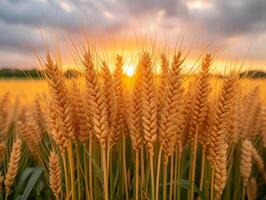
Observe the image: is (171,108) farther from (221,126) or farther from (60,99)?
(60,99)

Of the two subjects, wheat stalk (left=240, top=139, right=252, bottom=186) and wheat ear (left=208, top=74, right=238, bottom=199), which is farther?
wheat stalk (left=240, top=139, right=252, bottom=186)

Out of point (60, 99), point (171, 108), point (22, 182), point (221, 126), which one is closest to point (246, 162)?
point (221, 126)

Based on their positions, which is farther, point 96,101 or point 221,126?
point 221,126

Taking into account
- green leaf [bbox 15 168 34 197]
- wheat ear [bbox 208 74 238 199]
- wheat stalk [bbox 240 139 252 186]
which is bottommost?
green leaf [bbox 15 168 34 197]

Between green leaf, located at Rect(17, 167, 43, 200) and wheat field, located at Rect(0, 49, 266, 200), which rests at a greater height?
wheat field, located at Rect(0, 49, 266, 200)

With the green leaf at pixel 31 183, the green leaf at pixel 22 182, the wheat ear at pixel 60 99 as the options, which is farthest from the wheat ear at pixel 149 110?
the green leaf at pixel 22 182

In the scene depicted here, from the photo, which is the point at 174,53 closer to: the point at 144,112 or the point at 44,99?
the point at 144,112

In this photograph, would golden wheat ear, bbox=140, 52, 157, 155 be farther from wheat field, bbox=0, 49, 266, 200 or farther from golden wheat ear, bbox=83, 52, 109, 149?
golden wheat ear, bbox=83, 52, 109, 149

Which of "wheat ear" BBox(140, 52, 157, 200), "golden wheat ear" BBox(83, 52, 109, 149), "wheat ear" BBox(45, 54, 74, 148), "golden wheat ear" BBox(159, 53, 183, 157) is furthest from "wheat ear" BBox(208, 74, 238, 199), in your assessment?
"wheat ear" BBox(45, 54, 74, 148)

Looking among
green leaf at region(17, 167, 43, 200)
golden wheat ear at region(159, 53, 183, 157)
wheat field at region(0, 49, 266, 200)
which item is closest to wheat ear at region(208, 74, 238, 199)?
wheat field at region(0, 49, 266, 200)

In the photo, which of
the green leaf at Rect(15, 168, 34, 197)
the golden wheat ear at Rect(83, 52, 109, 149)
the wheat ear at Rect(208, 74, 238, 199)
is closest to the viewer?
the golden wheat ear at Rect(83, 52, 109, 149)

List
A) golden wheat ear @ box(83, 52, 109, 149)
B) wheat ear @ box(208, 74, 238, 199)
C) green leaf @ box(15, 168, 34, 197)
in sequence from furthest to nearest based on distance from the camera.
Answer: green leaf @ box(15, 168, 34, 197) → wheat ear @ box(208, 74, 238, 199) → golden wheat ear @ box(83, 52, 109, 149)

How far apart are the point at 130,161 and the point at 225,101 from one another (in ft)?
3.49

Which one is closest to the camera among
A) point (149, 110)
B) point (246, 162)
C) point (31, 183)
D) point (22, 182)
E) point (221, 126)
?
point (149, 110)
